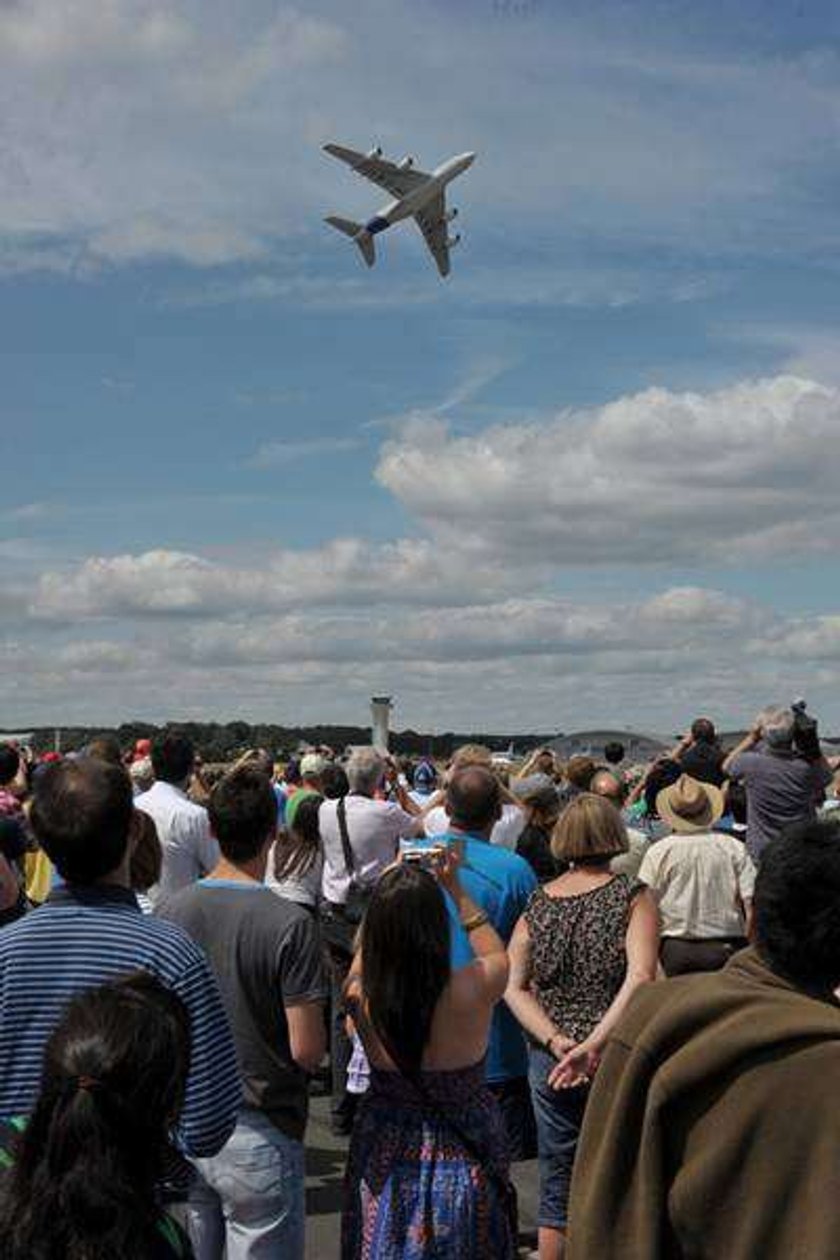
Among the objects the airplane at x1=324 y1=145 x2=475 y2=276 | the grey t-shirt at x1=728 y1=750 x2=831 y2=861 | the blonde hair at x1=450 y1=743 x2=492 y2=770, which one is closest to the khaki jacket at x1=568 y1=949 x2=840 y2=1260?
the blonde hair at x1=450 y1=743 x2=492 y2=770

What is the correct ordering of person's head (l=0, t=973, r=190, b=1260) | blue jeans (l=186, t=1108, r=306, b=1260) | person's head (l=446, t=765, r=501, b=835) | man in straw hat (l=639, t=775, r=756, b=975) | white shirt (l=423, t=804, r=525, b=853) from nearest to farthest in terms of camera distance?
1. person's head (l=0, t=973, r=190, b=1260)
2. blue jeans (l=186, t=1108, r=306, b=1260)
3. person's head (l=446, t=765, r=501, b=835)
4. man in straw hat (l=639, t=775, r=756, b=975)
5. white shirt (l=423, t=804, r=525, b=853)

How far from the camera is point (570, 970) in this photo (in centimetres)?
538

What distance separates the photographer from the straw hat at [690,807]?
23.2 feet

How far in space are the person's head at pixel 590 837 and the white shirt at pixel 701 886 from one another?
1.46 metres

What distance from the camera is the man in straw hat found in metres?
6.90

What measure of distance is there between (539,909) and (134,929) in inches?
89.2

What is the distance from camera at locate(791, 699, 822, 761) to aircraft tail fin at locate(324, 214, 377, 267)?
122 feet

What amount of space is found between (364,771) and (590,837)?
3.10m

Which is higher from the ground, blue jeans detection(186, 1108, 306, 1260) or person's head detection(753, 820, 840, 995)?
person's head detection(753, 820, 840, 995)

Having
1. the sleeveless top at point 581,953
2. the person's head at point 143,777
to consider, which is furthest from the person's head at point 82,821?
the person's head at point 143,777

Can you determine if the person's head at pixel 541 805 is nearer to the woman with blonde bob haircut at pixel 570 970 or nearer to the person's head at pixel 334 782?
the person's head at pixel 334 782

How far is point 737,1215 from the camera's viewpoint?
244 cm

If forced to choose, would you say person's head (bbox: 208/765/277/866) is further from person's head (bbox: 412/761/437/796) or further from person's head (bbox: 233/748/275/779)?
person's head (bbox: 412/761/437/796)

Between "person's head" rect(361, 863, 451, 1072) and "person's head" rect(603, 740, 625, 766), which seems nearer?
"person's head" rect(361, 863, 451, 1072)
